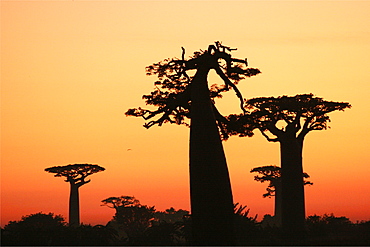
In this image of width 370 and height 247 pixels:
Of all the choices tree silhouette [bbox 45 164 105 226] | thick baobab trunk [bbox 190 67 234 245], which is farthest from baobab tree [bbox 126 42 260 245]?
tree silhouette [bbox 45 164 105 226]

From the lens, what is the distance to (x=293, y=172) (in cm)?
3566

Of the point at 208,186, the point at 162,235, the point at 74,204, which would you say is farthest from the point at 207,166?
the point at 74,204

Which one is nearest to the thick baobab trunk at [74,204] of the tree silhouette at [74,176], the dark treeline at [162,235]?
the tree silhouette at [74,176]

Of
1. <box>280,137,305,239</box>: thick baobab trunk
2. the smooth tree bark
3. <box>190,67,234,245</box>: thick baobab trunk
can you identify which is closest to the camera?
<box>190,67,234,245</box>: thick baobab trunk

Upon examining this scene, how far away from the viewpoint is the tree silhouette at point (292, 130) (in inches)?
1385

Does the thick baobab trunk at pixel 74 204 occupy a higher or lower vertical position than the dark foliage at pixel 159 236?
higher

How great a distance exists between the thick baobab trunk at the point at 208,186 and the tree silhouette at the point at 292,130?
9.03m

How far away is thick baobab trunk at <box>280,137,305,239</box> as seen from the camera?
35.1 meters

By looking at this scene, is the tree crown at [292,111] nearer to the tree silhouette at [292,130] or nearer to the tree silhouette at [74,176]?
the tree silhouette at [292,130]

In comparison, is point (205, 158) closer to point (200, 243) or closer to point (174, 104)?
point (200, 243)

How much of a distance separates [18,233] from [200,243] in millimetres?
9874

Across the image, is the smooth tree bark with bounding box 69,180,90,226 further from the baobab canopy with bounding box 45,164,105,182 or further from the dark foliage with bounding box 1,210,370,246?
the dark foliage with bounding box 1,210,370,246

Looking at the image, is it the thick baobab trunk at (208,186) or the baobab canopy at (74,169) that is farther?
the baobab canopy at (74,169)

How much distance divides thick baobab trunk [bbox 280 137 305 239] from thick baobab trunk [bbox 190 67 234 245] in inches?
402
